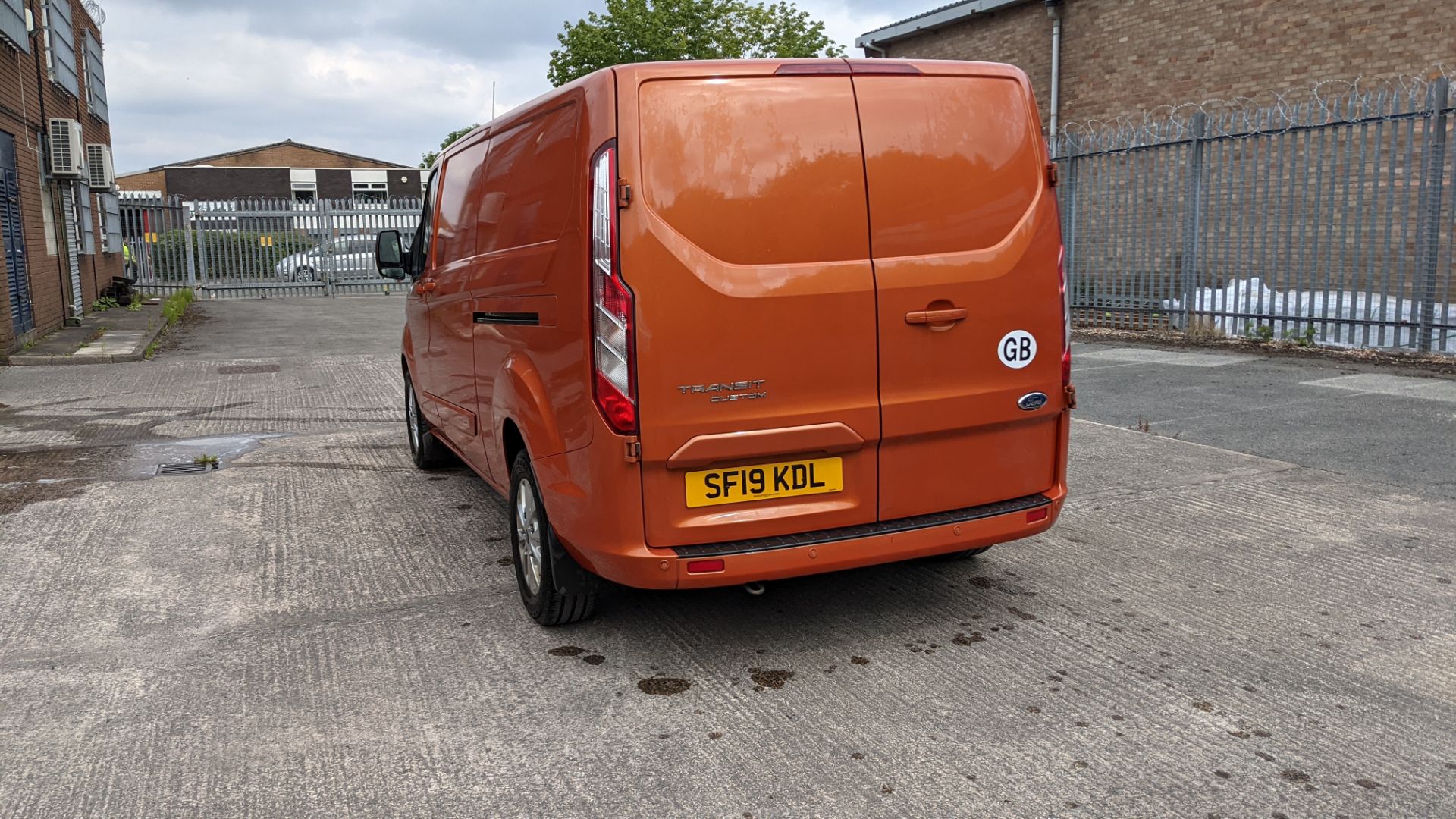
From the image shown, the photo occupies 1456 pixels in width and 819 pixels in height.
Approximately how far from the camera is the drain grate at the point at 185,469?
7.14m

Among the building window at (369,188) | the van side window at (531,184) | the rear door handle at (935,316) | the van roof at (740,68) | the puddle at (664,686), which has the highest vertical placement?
the building window at (369,188)

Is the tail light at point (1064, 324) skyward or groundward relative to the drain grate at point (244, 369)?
skyward

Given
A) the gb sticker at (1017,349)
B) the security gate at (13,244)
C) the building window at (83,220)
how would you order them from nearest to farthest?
the gb sticker at (1017,349), the security gate at (13,244), the building window at (83,220)

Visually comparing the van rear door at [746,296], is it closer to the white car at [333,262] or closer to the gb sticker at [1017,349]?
the gb sticker at [1017,349]

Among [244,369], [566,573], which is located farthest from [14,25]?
[566,573]

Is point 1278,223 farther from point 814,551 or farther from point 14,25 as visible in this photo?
point 14,25

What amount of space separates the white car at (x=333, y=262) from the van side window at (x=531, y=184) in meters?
23.8

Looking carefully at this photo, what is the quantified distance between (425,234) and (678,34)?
30.1 meters

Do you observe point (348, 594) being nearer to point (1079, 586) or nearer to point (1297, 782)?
point (1079, 586)

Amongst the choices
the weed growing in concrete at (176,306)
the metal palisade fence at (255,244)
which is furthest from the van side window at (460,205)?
the metal palisade fence at (255,244)

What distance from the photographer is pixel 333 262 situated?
2730 cm

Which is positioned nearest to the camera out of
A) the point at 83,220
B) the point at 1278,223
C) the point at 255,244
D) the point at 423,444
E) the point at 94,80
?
the point at 423,444

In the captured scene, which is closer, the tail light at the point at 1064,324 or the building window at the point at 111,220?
the tail light at the point at 1064,324

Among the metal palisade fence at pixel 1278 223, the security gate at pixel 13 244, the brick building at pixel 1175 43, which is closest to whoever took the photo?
the metal palisade fence at pixel 1278 223
